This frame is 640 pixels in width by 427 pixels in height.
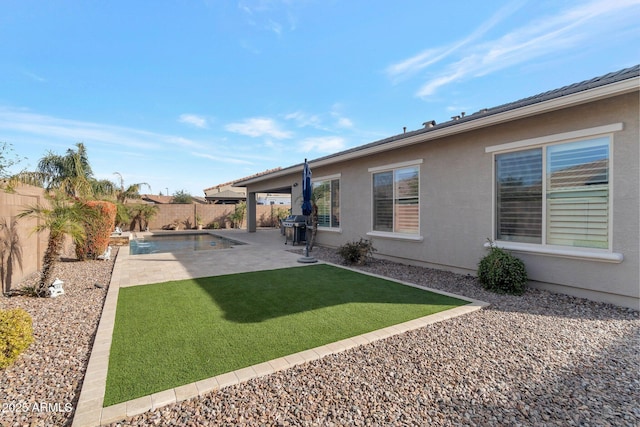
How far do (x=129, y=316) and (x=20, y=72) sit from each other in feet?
41.9

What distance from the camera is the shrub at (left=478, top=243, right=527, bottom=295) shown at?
6.49 m

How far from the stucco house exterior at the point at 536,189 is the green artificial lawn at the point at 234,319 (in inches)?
97.3

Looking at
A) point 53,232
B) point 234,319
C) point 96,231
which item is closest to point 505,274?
point 234,319

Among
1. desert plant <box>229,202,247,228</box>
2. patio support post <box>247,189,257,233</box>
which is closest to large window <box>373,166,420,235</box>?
patio support post <box>247,189,257,233</box>

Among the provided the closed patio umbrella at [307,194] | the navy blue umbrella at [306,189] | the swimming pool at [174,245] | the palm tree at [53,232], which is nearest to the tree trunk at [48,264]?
the palm tree at [53,232]

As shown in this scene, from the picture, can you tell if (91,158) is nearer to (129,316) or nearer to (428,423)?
(129,316)

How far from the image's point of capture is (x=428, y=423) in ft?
8.33

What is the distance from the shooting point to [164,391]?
115 inches

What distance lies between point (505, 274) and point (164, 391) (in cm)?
678

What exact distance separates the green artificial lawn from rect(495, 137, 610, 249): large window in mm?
2730

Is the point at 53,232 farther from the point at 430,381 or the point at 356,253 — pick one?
the point at 356,253

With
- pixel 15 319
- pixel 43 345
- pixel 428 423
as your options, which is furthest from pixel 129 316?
pixel 428 423

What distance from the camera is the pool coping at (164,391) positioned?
2.62m

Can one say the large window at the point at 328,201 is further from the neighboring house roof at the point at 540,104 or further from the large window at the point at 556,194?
the large window at the point at 556,194
